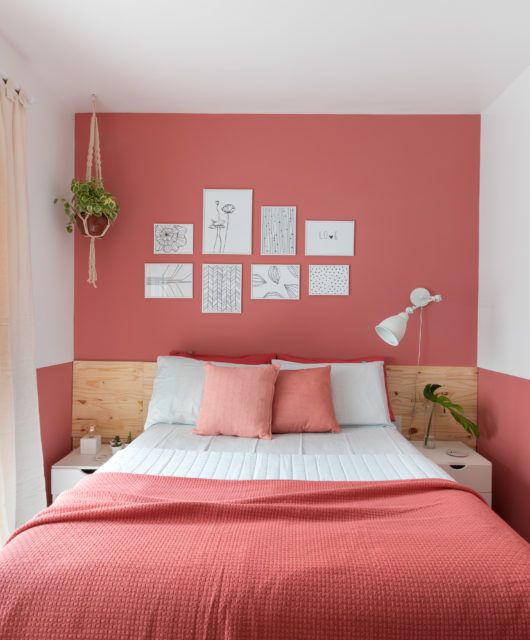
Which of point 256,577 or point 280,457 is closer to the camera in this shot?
point 256,577

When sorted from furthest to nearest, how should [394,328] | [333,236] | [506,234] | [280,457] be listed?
[333,236] → [506,234] → [394,328] → [280,457]

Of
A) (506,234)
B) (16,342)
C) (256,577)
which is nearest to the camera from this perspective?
(256,577)

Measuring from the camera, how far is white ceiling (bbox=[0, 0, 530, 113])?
226 centimetres

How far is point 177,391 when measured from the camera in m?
3.03

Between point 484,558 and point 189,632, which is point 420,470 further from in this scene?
point 189,632

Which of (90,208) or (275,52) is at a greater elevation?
(275,52)

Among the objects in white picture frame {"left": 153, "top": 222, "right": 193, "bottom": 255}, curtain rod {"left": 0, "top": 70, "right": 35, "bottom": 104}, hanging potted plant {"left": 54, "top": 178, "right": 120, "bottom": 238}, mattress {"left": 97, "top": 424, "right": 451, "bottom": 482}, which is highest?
curtain rod {"left": 0, "top": 70, "right": 35, "bottom": 104}

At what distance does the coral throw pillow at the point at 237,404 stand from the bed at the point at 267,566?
2.69ft

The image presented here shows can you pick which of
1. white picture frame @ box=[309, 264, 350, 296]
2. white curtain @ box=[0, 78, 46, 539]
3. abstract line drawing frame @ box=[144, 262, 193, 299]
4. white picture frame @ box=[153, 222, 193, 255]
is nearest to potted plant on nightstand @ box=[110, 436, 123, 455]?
white curtain @ box=[0, 78, 46, 539]

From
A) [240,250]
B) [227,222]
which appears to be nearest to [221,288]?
[240,250]

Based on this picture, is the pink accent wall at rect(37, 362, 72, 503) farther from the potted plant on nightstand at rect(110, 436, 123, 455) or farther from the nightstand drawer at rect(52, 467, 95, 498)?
the potted plant on nightstand at rect(110, 436, 123, 455)

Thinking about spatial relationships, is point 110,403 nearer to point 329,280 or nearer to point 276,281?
point 276,281

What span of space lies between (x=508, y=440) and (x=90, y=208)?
8.80ft

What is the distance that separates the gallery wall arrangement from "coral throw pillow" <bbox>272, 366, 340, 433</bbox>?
26.2 inches
